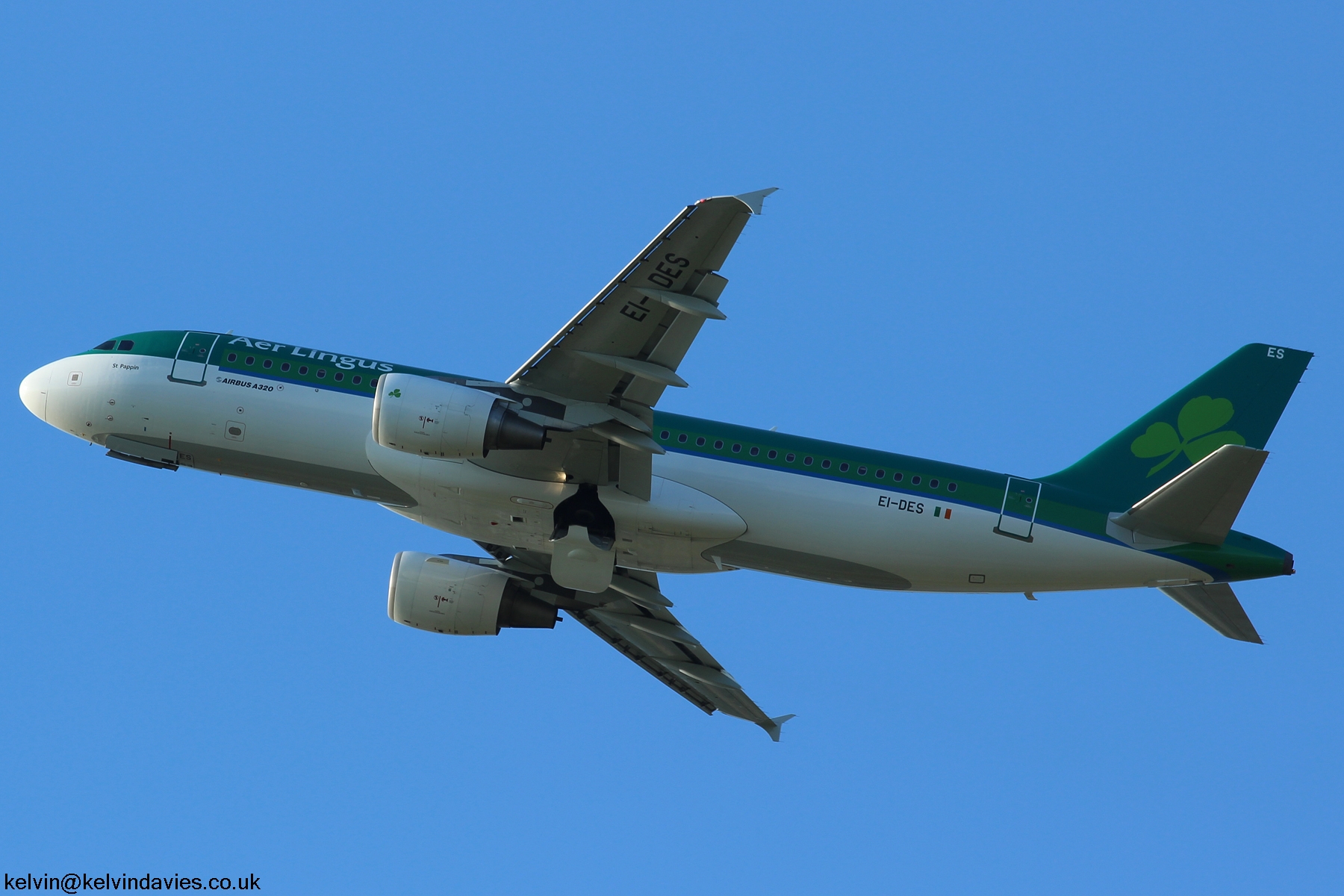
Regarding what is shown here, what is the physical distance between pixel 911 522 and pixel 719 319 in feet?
24.9

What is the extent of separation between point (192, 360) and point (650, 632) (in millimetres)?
13549

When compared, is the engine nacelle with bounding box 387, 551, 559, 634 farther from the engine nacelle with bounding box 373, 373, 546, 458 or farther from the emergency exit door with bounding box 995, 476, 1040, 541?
the emergency exit door with bounding box 995, 476, 1040, 541

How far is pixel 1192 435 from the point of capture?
32.8 m

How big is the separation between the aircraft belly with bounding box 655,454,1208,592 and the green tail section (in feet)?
6.56

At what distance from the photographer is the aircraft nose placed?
33188 mm

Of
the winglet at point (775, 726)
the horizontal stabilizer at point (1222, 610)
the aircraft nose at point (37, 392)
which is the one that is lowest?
the winglet at point (775, 726)

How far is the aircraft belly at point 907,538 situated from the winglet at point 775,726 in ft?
25.1

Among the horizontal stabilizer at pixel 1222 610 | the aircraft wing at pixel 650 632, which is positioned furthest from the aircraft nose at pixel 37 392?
the horizontal stabilizer at pixel 1222 610

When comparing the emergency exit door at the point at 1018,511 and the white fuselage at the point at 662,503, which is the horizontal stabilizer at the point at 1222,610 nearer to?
the white fuselage at the point at 662,503

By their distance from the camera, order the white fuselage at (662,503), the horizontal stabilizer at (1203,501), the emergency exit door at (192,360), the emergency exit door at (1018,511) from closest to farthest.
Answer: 1. the horizontal stabilizer at (1203,501)
2. the white fuselage at (662,503)
3. the emergency exit door at (1018,511)
4. the emergency exit door at (192,360)

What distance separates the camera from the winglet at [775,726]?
1468 inches

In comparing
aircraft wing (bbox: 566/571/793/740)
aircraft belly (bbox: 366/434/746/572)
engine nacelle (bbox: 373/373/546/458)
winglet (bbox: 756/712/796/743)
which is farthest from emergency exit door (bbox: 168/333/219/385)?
winglet (bbox: 756/712/796/743)

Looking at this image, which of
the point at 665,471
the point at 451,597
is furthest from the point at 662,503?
the point at 451,597

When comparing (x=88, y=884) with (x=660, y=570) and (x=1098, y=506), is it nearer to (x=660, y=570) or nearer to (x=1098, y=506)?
(x=660, y=570)
